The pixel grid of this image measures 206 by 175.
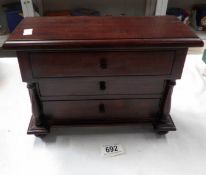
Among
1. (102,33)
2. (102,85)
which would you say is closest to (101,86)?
(102,85)

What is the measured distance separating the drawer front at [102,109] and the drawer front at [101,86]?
0.04 meters

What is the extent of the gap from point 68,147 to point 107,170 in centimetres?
17

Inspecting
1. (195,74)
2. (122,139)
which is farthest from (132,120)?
(195,74)

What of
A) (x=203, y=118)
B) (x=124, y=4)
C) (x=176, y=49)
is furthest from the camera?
(x=124, y=4)

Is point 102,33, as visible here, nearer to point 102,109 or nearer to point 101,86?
point 101,86

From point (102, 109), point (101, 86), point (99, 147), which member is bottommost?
point (99, 147)

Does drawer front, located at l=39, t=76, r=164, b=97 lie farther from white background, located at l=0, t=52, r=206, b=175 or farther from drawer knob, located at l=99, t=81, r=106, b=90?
white background, located at l=0, t=52, r=206, b=175

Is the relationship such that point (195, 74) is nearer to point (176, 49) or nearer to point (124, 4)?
point (176, 49)

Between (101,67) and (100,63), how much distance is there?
0.04ft

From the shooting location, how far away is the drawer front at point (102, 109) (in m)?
0.77

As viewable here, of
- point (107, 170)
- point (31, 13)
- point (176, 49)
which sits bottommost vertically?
point (107, 170)

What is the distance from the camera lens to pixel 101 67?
66 cm

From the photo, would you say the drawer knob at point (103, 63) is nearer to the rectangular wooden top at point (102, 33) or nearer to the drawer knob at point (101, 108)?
the rectangular wooden top at point (102, 33)

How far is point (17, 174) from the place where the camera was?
0.68m
